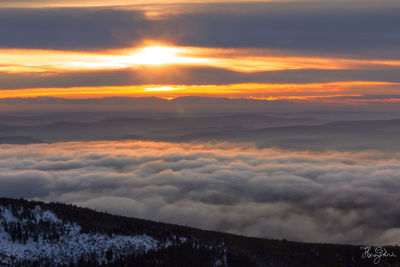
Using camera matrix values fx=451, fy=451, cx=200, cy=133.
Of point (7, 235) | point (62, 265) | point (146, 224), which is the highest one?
point (146, 224)

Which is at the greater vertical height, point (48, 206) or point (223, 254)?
point (48, 206)

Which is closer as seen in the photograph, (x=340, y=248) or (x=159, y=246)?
(x=159, y=246)

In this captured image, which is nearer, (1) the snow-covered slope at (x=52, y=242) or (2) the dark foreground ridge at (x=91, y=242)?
(1) the snow-covered slope at (x=52, y=242)

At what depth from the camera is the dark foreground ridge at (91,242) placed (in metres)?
66.7

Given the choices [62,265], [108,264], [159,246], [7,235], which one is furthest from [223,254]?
[7,235]

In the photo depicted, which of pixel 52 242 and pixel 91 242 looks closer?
pixel 52 242

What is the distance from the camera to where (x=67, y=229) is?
7688 centimetres

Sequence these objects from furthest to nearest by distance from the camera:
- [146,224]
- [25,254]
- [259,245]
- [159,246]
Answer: [259,245]
[146,224]
[159,246]
[25,254]

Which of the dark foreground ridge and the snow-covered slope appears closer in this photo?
the snow-covered slope

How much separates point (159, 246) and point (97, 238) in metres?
11.0

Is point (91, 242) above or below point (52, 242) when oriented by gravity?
above

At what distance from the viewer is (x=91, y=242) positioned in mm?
74438

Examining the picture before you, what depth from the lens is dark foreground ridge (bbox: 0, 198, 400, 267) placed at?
6669 centimetres

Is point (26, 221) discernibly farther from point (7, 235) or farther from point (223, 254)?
point (223, 254)
